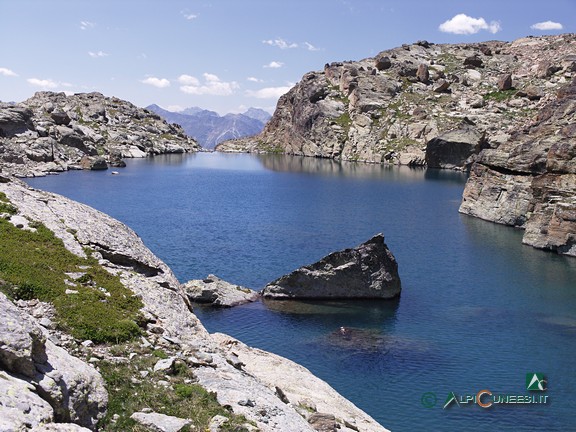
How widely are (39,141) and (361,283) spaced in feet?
522

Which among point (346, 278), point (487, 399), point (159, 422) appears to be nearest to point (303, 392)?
point (159, 422)

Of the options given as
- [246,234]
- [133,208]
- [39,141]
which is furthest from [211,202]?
[39,141]

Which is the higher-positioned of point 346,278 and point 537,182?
point 537,182

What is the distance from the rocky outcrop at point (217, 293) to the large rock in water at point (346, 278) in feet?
8.56

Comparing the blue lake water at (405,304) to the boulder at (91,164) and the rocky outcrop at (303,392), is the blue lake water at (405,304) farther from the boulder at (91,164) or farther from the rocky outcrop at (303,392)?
the boulder at (91,164)

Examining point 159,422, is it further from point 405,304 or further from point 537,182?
point 537,182

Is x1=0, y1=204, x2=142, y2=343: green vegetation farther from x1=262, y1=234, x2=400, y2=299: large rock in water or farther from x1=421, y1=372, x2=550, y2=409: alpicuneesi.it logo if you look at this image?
x1=262, y1=234, x2=400, y2=299: large rock in water

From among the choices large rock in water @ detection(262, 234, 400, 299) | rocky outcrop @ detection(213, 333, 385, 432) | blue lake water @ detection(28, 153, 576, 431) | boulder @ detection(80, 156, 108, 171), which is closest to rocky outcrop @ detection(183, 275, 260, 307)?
blue lake water @ detection(28, 153, 576, 431)

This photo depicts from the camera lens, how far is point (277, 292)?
61875 mm

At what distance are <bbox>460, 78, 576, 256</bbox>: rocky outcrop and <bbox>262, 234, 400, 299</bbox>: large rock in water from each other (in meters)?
40.1

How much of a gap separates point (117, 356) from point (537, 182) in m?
90.7

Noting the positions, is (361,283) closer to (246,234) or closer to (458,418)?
(458,418)

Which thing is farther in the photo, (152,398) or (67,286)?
(67,286)

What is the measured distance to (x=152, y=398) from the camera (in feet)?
63.3
